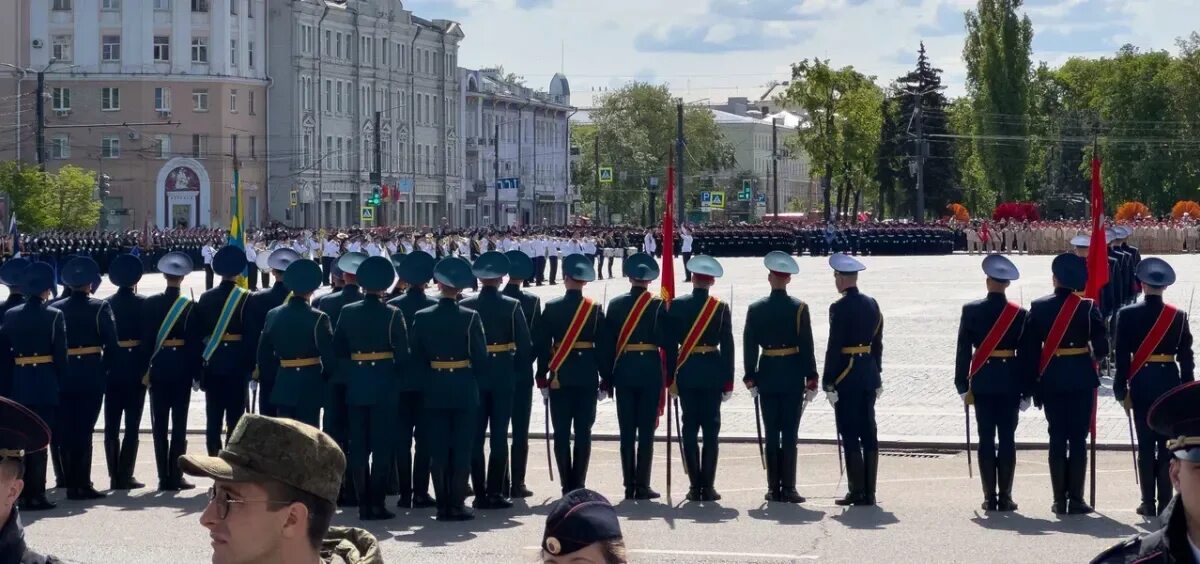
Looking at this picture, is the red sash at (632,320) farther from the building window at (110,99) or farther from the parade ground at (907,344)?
the building window at (110,99)

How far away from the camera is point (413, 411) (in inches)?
517

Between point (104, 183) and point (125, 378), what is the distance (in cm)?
5949

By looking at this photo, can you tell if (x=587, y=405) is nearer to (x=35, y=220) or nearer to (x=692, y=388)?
(x=692, y=388)

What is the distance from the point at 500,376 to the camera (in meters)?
13.2

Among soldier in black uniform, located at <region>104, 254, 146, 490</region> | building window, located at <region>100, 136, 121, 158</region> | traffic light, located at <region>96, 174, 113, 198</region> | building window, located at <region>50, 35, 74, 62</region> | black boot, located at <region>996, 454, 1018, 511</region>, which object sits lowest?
black boot, located at <region>996, 454, 1018, 511</region>

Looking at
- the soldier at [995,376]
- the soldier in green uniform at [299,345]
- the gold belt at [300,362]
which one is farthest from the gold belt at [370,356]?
the soldier at [995,376]

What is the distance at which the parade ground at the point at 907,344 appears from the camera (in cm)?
1691

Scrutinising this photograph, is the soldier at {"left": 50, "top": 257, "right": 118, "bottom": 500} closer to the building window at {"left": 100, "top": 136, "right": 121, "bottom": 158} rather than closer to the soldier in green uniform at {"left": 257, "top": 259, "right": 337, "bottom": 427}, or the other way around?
the soldier in green uniform at {"left": 257, "top": 259, "right": 337, "bottom": 427}

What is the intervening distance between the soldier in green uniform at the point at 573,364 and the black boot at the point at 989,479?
2.61 meters

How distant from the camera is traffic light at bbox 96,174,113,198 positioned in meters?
71.6

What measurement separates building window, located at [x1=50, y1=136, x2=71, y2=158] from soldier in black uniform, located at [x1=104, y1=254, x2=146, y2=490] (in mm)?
72661

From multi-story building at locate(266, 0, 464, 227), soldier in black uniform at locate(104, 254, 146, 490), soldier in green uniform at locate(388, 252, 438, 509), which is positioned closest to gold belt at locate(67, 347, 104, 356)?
soldier in black uniform at locate(104, 254, 146, 490)

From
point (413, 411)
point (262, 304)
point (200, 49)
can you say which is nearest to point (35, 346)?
point (262, 304)

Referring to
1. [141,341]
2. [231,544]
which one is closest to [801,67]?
[141,341]
